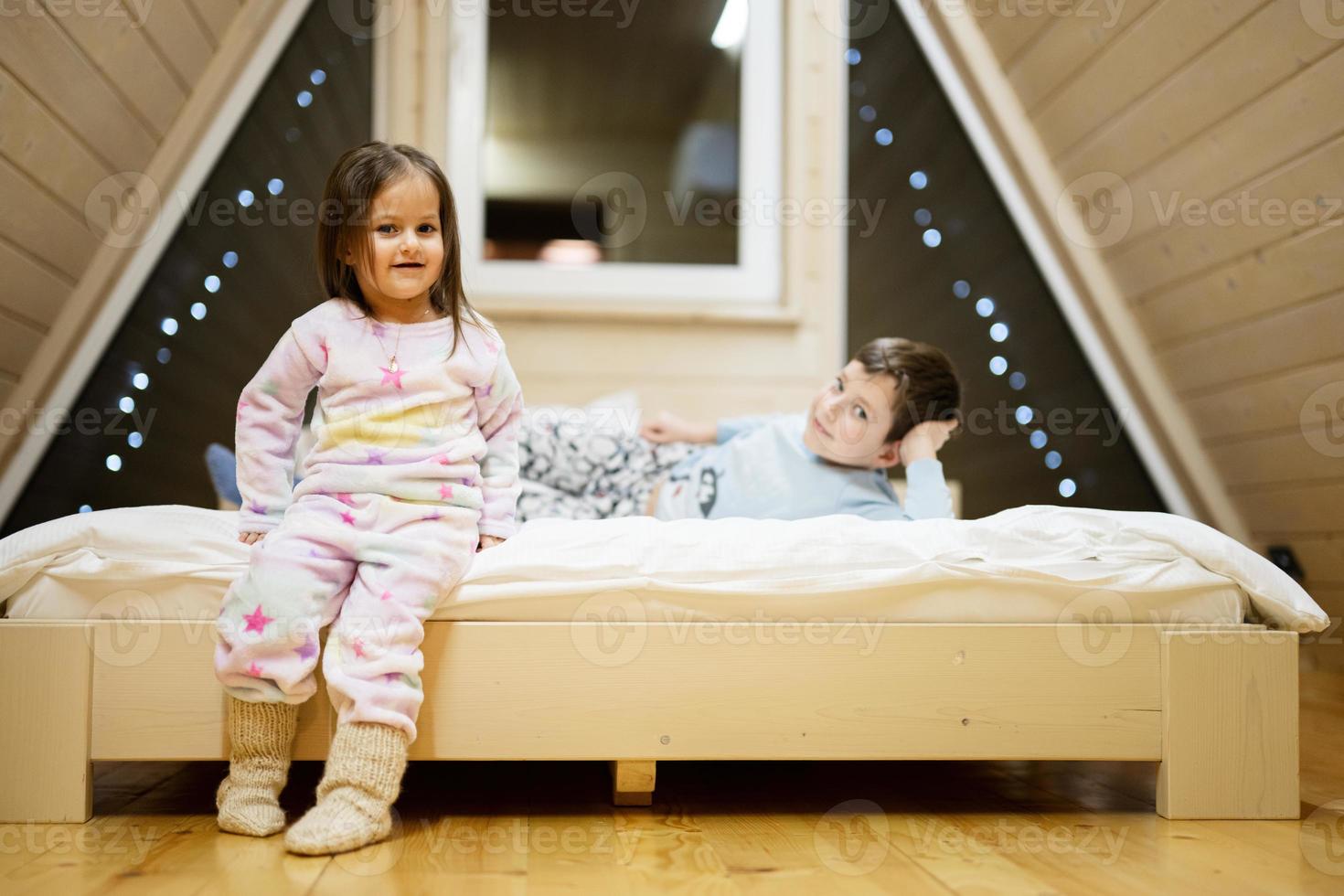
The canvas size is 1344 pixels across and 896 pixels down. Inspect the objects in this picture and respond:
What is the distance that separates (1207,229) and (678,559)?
1.25m

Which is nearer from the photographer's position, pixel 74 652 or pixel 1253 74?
pixel 74 652

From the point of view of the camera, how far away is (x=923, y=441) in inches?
60.2

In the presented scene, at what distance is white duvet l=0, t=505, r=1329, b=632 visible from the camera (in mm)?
1165

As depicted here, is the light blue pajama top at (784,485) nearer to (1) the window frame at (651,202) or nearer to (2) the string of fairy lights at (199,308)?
(1) the window frame at (651,202)

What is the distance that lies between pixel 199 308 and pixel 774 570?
5.24 ft

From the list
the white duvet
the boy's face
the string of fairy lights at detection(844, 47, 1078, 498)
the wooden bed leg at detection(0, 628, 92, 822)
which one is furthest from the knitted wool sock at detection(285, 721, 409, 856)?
the string of fairy lights at detection(844, 47, 1078, 498)

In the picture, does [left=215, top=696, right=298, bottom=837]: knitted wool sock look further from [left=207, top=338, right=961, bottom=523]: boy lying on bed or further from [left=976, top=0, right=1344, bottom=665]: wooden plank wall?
[left=976, top=0, right=1344, bottom=665]: wooden plank wall

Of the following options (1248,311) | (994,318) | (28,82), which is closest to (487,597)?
(28,82)

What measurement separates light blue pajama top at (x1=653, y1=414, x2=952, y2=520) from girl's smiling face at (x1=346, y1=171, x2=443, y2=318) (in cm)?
57

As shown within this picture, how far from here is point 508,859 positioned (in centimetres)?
104

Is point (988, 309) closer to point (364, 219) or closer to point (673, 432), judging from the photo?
point (673, 432)

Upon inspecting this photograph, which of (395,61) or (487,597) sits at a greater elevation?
(395,61)

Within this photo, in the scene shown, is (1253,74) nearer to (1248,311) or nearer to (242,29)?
(1248,311)

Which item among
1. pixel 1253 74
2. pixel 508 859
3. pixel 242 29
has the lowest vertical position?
pixel 508 859
